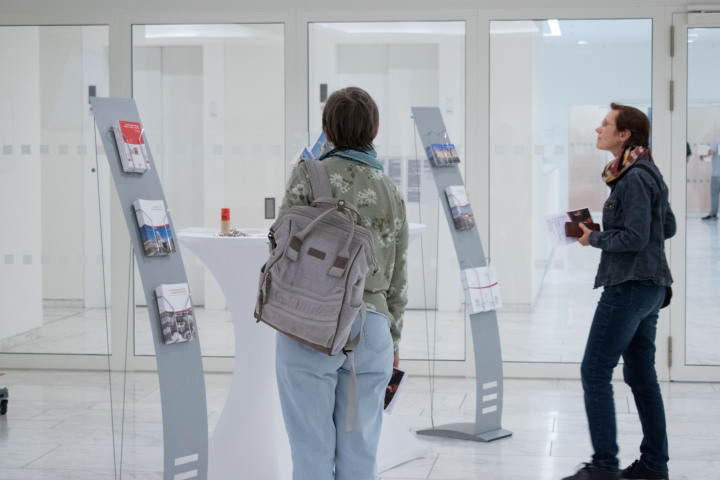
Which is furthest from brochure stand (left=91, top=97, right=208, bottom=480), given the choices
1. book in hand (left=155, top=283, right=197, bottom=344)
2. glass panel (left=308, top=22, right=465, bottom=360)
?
glass panel (left=308, top=22, right=465, bottom=360)

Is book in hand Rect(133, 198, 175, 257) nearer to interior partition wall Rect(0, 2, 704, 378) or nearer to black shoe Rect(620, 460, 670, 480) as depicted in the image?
black shoe Rect(620, 460, 670, 480)

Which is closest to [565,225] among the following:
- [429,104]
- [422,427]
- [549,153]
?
[422,427]

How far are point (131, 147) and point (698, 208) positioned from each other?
379cm

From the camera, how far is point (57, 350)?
5.95 m

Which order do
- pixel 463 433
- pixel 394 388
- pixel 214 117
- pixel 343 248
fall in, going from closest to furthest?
pixel 343 248, pixel 394 388, pixel 463 433, pixel 214 117

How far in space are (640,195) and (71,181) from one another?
3.84m

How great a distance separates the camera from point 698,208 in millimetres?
5570

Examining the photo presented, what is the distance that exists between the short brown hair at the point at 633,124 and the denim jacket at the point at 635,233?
0.08m

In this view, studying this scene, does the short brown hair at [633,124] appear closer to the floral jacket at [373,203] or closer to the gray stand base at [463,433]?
the floral jacket at [373,203]

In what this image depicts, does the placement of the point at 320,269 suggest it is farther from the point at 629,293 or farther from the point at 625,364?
the point at 625,364

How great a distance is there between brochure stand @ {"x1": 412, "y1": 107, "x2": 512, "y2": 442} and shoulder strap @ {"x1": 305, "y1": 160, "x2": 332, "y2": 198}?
197cm

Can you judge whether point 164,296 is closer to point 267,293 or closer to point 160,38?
point 267,293

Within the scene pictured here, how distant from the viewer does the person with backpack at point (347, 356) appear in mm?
2287

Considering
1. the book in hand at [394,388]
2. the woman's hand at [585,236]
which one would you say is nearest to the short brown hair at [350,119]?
the book in hand at [394,388]
